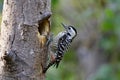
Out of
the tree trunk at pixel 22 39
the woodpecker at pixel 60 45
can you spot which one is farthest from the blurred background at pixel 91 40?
the tree trunk at pixel 22 39

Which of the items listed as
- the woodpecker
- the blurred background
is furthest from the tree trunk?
the blurred background

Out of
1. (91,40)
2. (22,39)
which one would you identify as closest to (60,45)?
(22,39)

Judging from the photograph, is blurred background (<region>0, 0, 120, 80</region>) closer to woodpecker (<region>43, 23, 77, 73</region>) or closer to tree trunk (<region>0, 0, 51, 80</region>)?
woodpecker (<region>43, 23, 77, 73</region>)

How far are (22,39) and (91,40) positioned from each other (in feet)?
18.8

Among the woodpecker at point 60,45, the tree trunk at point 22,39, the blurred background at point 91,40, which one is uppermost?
the tree trunk at point 22,39

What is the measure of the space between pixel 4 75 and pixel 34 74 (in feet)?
0.86

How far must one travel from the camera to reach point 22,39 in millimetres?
4047

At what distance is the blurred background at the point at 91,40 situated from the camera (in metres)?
8.08

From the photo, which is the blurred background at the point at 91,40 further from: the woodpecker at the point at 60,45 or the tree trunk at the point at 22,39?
the tree trunk at the point at 22,39

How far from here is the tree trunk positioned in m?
4.01

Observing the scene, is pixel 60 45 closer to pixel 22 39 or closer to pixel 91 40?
pixel 22 39

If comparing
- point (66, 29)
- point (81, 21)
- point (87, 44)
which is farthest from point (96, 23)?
point (66, 29)

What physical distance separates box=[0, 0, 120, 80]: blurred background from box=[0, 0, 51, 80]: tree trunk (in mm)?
2804

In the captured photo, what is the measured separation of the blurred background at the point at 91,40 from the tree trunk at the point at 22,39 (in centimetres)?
280
